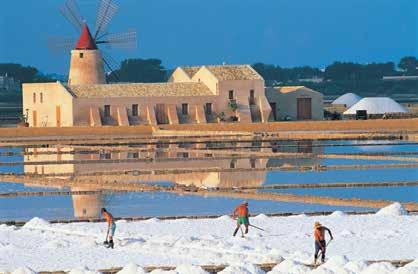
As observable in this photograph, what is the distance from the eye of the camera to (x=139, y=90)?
35312 millimetres

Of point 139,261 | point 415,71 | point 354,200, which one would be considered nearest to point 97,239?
point 139,261

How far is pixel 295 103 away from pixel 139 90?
4656mm

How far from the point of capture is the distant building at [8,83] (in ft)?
277

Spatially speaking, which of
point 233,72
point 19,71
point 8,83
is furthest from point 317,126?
point 19,71

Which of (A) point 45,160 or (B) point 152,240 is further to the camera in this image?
(A) point 45,160

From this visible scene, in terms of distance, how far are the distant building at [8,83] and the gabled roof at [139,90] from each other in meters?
49.1

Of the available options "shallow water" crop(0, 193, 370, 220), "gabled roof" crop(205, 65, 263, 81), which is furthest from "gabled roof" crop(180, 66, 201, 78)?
"shallow water" crop(0, 193, 370, 220)

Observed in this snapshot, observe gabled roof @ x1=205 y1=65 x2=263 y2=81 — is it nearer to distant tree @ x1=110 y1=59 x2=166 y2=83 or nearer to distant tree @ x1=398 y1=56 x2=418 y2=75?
distant tree @ x1=110 y1=59 x2=166 y2=83

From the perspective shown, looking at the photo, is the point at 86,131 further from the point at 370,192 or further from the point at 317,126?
the point at 370,192

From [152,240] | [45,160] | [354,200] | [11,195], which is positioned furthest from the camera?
[45,160]

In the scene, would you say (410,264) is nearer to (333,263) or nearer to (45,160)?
(333,263)

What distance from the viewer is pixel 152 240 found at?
43.1 ft

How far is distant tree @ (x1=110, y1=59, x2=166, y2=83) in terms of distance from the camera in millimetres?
83125

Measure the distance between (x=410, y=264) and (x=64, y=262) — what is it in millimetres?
3023
